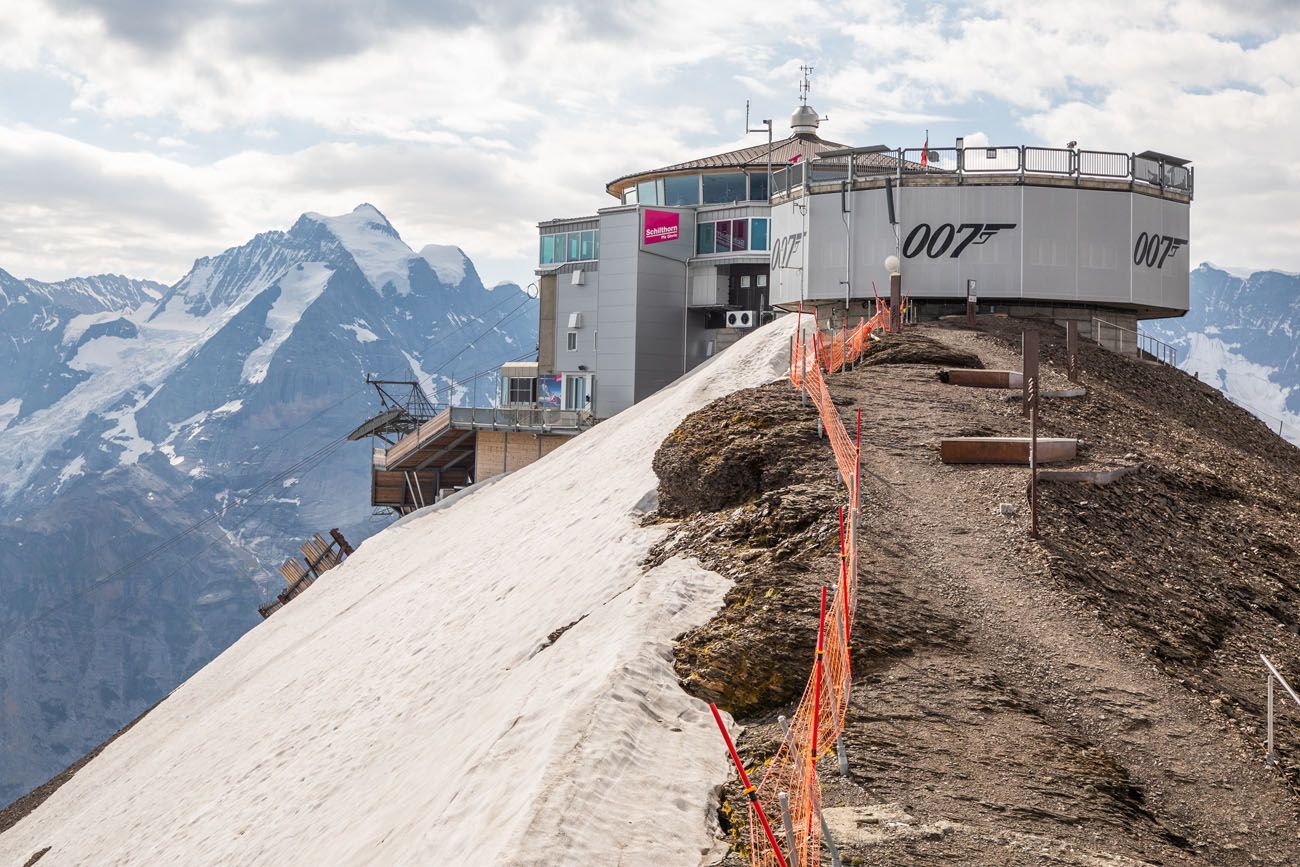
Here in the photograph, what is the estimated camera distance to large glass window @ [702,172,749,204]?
195 ft

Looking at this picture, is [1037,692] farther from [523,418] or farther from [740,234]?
[740,234]

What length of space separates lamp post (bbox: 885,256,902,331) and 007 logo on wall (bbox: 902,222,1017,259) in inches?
31.8

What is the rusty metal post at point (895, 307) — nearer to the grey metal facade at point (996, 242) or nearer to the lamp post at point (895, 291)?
the lamp post at point (895, 291)

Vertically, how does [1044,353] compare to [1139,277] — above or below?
below

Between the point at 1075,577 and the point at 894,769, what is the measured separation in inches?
229

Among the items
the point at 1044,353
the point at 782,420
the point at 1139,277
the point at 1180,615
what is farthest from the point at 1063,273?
the point at 1180,615

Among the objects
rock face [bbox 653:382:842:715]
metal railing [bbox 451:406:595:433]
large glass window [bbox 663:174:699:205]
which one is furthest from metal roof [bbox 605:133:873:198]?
rock face [bbox 653:382:842:715]

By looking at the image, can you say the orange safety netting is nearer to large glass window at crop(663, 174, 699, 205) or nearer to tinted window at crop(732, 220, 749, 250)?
tinted window at crop(732, 220, 749, 250)

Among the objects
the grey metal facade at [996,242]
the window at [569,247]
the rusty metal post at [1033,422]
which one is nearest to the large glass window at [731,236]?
the window at [569,247]

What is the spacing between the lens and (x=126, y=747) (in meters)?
29.8

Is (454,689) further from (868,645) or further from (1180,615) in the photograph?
(1180,615)

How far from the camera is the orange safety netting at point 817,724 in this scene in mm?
9562

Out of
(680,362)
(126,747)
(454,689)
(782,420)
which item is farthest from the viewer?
(680,362)

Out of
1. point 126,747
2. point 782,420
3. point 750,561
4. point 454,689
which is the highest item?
point 782,420
